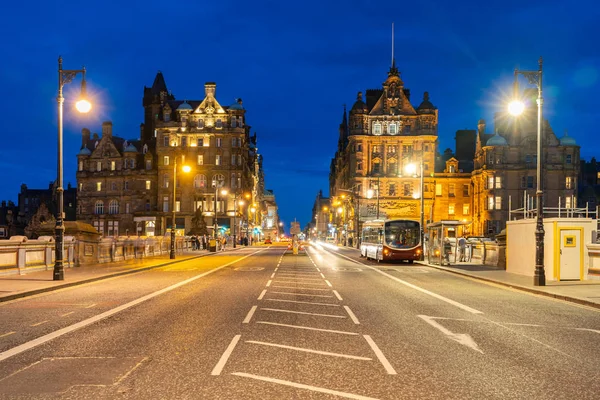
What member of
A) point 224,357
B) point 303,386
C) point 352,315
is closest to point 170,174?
point 352,315

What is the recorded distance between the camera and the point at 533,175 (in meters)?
96.8

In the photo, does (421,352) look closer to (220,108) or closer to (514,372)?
(514,372)

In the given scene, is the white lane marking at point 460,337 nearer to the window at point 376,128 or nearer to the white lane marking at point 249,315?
the white lane marking at point 249,315

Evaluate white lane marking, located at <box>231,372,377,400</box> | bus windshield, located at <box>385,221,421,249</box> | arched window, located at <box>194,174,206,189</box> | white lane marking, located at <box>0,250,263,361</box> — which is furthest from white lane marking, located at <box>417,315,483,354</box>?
arched window, located at <box>194,174,206,189</box>

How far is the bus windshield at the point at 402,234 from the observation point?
3800 cm

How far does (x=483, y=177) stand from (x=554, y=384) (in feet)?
315

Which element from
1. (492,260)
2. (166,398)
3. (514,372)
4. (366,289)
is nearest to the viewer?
(166,398)

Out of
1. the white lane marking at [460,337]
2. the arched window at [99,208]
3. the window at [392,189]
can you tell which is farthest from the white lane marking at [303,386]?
the arched window at [99,208]

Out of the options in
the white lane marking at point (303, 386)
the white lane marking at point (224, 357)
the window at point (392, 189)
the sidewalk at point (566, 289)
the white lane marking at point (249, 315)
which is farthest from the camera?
the window at point (392, 189)

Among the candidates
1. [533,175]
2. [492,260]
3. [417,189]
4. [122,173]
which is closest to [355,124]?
[417,189]

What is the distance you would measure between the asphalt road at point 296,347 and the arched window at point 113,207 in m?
91.8

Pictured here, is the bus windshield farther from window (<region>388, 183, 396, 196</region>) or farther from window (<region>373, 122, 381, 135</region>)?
window (<region>373, 122, 381, 135</region>)

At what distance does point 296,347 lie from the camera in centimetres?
925

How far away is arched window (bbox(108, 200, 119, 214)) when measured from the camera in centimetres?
10556
